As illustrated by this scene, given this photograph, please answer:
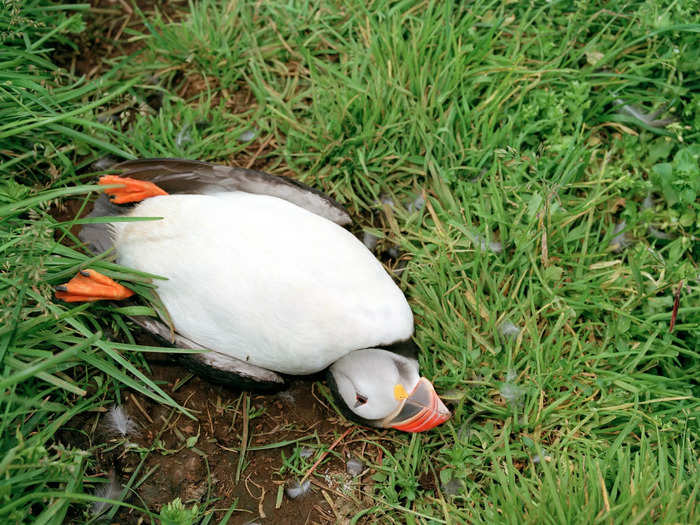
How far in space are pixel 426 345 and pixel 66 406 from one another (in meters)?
1.96

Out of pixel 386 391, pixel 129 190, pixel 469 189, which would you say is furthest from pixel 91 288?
pixel 469 189

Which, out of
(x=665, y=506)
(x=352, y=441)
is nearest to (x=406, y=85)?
(x=352, y=441)

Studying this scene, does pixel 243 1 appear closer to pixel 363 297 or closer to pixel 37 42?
pixel 37 42

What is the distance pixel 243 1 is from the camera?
374cm

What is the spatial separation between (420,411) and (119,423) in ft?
5.28

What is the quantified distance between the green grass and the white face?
349mm

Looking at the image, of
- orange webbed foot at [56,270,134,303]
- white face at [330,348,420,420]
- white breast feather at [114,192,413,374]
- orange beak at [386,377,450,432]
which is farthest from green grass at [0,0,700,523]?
white breast feather at [114,192,413,374]

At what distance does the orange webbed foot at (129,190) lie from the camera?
2.88 metres

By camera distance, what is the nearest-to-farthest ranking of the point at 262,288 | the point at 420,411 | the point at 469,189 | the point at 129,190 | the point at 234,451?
the point at 262,288
the point at 420,411
the point at 129,190
the point at 234,451
the point at 469,189

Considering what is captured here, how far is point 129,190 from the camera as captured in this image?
291cm

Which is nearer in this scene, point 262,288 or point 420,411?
point 262,288

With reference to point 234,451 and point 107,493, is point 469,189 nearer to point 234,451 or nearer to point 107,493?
point 234,451

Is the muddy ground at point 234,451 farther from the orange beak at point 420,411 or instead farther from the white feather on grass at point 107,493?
the orange beak at point 420,411

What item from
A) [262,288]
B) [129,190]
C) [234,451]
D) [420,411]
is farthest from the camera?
[234,451]
